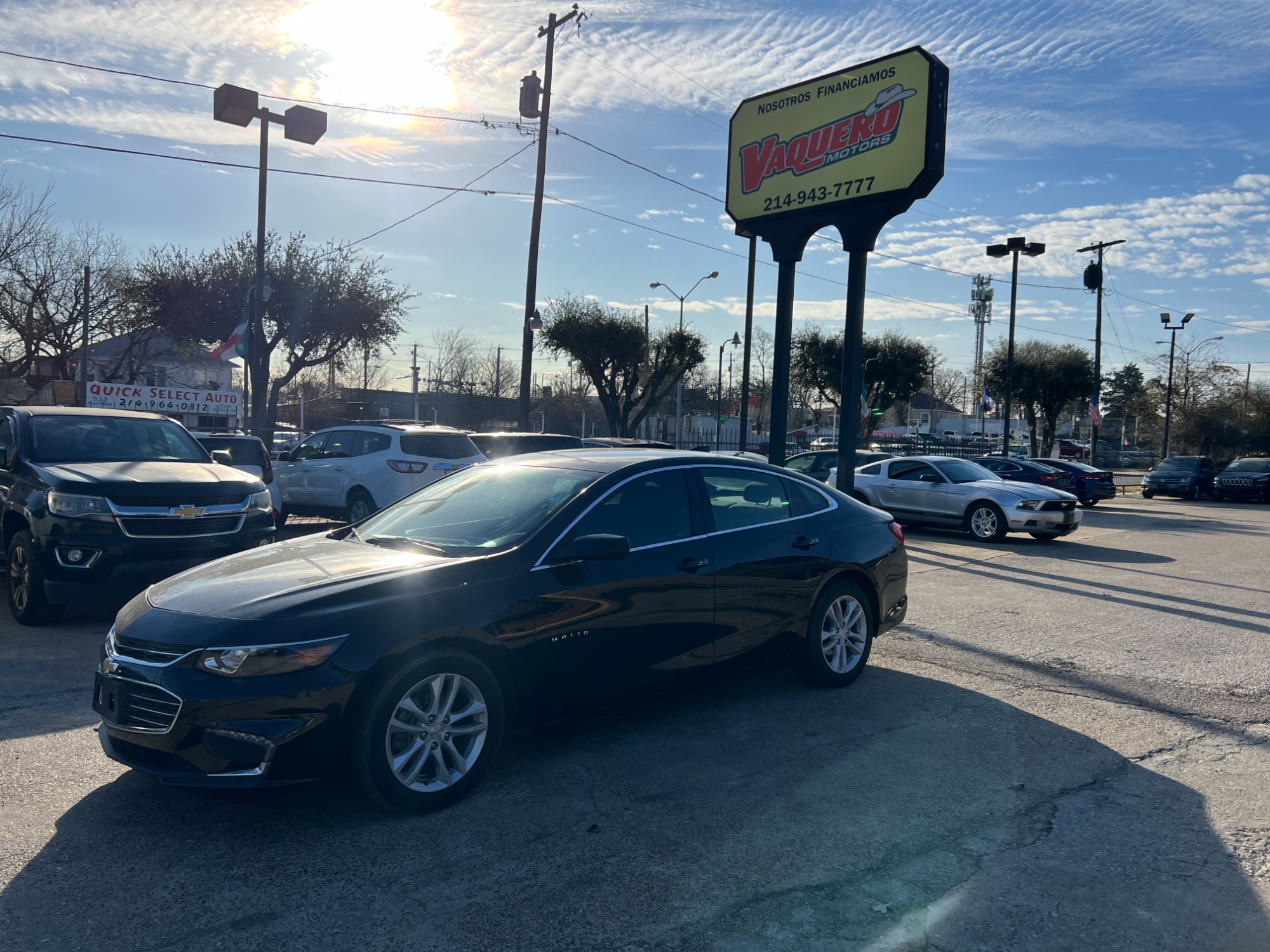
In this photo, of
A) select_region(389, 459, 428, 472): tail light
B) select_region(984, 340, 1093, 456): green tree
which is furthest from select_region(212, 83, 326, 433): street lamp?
select_region(984, 340, 1093, 456): green tree

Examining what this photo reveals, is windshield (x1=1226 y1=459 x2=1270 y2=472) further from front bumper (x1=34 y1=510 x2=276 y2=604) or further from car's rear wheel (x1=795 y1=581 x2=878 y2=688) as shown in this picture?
front bumper (x1=34 y1=510 x2=276 y2=604)

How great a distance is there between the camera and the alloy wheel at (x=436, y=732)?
397 centimetres

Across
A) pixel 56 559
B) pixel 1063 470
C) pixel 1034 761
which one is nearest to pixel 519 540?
pixel 1034 761

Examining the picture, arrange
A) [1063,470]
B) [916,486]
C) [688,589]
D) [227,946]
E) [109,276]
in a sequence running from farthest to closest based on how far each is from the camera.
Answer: [109,276], [1063,470], [916,486], [688,589], [227,946]

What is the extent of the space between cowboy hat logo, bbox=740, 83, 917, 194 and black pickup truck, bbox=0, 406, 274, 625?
322 inches

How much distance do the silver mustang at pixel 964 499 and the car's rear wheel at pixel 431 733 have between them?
1203cm

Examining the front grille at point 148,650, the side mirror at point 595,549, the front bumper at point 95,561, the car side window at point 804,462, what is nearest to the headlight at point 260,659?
the front grille at point 148,650

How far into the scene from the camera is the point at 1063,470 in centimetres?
2564

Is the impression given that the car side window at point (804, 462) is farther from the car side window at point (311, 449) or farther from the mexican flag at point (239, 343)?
the mexican flag at point (239, 343)

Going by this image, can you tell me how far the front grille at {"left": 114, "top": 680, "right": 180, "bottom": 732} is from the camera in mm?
3760

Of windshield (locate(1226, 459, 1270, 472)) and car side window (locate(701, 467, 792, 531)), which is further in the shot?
windshield (locate(1226, 459, 1270, 472))

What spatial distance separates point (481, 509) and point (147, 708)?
187cm

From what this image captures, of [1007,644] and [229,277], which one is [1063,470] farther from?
[229,277]

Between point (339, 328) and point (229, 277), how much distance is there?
3354 mm
